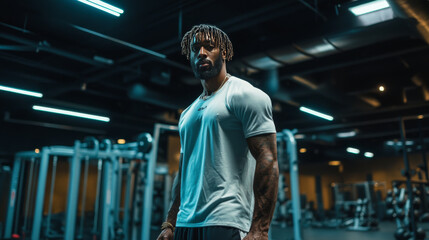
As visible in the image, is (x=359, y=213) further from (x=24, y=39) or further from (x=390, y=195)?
(x=24, y=39)

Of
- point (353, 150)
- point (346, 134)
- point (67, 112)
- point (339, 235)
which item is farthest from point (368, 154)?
point (67, 112)

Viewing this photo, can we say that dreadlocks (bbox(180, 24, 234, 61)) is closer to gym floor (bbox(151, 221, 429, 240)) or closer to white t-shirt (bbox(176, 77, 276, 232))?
white t-shirt (bbox(176, 77, 276, 232))

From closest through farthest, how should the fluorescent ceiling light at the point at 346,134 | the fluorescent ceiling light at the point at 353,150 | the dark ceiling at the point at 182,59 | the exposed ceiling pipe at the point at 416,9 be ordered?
the exposed ceiling pipe at the point at 416,9 → the dark ceiling at the point at 182,59 → the fluorescent ceiling light at the point at 346,134 → the fluorescent ceiling light at the point at 353,150

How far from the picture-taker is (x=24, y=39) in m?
4.18

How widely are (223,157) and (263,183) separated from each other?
0.13 m

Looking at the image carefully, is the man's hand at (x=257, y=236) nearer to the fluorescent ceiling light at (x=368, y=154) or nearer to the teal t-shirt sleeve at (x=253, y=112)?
the teal t-shirt sleeve at (x=253, y=112)

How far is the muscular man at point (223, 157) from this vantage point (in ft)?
2.78

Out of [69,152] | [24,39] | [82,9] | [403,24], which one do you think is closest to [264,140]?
[403,24]

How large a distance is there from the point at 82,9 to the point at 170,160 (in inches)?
267

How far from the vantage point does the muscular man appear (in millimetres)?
847

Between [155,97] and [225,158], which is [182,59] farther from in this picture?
[225,158]

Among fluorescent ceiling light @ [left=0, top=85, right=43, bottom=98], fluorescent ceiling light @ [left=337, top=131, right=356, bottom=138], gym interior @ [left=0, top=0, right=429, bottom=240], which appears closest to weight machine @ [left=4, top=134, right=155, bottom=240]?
gym interior @ [left=0, top=0, right=429, bottom=240]

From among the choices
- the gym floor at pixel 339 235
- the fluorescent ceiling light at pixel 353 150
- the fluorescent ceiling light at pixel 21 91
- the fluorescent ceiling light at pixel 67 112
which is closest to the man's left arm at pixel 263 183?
the gym floor at pixel 339 235

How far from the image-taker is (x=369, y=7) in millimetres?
3307
